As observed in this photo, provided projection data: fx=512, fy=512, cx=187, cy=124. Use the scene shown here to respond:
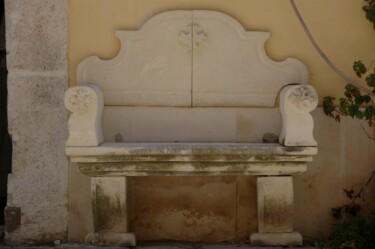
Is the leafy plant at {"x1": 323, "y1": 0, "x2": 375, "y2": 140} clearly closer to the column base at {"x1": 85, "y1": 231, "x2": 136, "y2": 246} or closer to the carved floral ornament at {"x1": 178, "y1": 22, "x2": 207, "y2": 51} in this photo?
the carved floral ornament at {"x1": 178, "y1": 22, "x2": 207, "y2": 51}

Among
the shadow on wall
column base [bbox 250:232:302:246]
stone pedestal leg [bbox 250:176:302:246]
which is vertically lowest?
column base [bbox 250:232:302:246]

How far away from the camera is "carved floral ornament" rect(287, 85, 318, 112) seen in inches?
141

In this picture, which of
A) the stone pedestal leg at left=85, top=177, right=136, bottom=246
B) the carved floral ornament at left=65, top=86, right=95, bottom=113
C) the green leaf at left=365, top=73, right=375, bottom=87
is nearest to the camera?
the carved floral ornament at left=65, top=86, right=95, bottom=113

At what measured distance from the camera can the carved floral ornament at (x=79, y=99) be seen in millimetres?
3553

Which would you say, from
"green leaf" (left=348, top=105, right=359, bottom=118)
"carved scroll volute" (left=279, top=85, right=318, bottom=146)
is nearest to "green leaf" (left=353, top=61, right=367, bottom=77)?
"green leaf" (left=348, top=105, right=359, bottom=118)

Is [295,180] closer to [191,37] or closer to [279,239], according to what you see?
[279,239]

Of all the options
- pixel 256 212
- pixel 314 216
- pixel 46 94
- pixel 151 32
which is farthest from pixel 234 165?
pixel 46 94

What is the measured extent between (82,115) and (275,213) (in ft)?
5.10

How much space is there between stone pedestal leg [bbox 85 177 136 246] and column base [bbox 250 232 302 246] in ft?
3.06

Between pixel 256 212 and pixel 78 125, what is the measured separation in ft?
5.05

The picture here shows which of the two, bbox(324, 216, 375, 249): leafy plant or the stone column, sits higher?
the stone column

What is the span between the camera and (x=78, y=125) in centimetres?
357

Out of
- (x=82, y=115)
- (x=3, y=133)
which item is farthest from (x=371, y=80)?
(x=3, y=133)

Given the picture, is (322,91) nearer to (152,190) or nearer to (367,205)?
(367,205)
